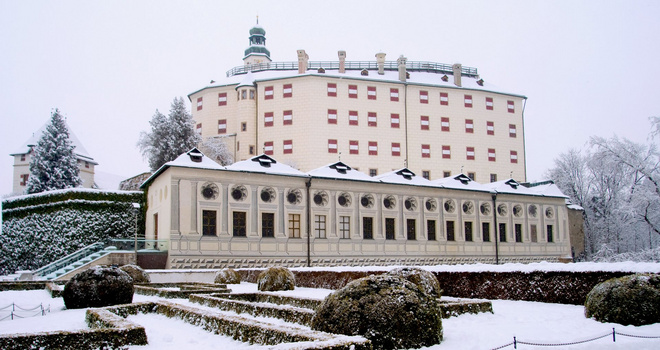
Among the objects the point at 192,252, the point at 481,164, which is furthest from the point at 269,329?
the point at 481,164

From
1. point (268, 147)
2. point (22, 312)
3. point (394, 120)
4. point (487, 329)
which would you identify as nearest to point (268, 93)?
point (268, 147)

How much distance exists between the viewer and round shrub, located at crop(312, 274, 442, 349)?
327 inches

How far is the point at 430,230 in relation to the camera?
3731 cm

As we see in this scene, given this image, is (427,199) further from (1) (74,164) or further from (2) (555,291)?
(1) (74,164)

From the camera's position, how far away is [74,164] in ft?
143

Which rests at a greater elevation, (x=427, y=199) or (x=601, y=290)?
(x=427, y=199)

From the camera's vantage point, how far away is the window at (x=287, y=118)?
51.9 meters

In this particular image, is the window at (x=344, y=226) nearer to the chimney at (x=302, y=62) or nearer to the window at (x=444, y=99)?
the chimney at (x=302, y=62)

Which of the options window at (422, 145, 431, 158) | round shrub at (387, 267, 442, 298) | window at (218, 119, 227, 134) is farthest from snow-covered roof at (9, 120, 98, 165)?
round shrub at (387, 267, 442, 298)

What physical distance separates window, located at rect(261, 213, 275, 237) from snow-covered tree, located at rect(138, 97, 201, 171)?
18281 millimetres

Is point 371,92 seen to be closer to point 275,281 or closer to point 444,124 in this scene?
point 444,124

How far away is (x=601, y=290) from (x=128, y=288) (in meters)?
11.4

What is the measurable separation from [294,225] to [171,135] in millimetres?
19900

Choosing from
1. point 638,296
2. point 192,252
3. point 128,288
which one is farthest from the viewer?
point 192,252
